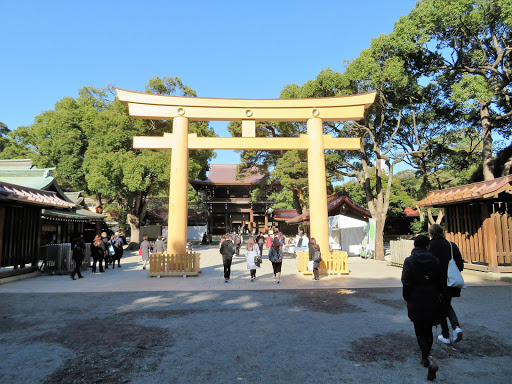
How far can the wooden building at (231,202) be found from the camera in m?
34.8

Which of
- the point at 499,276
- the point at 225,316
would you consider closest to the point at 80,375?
the point at 225,316

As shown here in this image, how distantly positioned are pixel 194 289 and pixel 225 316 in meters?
2.83

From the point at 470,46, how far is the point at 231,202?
25.8 m

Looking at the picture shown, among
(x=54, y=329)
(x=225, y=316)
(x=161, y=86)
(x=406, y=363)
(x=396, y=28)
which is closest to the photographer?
(x=406, y=363)

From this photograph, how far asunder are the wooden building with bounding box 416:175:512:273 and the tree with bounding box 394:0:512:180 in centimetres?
446

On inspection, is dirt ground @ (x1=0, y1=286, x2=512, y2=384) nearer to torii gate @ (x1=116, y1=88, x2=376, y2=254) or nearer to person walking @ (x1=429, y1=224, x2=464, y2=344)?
person walking @ (x1=429, y1=224, x2=464, y2=344)

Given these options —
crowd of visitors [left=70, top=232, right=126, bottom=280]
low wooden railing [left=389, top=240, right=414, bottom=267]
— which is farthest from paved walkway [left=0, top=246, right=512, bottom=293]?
low wooden railing [left=389, top=240, right=414, bottom=267]

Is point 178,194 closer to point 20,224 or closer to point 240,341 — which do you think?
point 20,224

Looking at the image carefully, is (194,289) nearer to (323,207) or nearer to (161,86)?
(323,207)

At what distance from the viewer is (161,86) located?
69.3 feet

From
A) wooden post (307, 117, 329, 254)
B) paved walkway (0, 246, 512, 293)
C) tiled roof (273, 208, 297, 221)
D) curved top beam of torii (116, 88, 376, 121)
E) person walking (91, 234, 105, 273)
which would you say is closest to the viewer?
paved walkway (0, 246, 512, 293)

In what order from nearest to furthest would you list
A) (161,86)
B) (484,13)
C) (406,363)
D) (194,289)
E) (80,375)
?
(80,375)
(406,363)
(194,289)
(484,13)
(161,86)

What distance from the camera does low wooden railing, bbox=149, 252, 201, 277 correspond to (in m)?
10.1

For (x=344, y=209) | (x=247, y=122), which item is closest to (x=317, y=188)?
(x=247, y=122)
